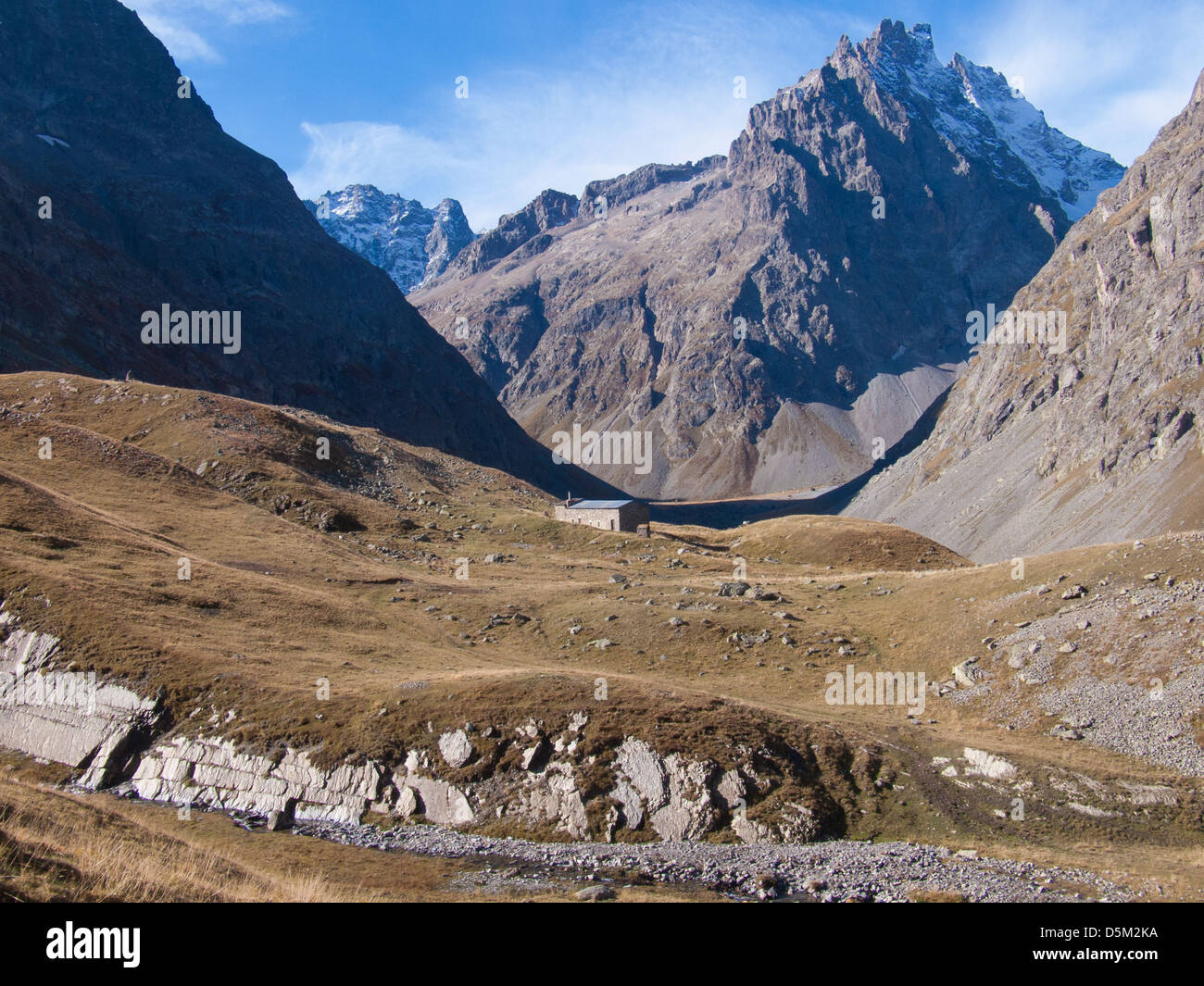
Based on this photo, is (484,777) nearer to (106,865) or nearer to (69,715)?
(106,865)

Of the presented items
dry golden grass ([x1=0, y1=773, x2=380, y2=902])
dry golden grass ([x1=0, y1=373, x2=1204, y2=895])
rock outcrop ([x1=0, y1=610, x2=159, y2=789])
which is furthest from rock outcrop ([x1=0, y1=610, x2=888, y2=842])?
dry golden grass ([x1=0, y1=773, x2=380, y2=902])

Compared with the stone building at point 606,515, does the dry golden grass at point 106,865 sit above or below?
below

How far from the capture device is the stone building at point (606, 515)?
11294 centimetres

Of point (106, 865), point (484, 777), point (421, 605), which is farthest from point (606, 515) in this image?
point (106, 865)

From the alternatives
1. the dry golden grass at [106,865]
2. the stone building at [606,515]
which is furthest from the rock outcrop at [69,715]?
the stone building at [606,515]

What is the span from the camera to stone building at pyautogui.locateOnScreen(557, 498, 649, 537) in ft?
371

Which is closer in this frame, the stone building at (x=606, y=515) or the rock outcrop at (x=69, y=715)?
the rock outcrop at (x=69, y=715)

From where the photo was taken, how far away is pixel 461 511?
106m

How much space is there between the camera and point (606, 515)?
372ft

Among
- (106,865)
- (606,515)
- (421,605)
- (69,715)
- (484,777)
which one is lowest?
→ (484,777)

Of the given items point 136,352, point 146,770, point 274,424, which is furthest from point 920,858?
point 136,352

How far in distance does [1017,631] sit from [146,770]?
53.2 metres

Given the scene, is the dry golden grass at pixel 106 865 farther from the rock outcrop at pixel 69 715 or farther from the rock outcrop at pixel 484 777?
the rock outcrop at pixel 69 715
